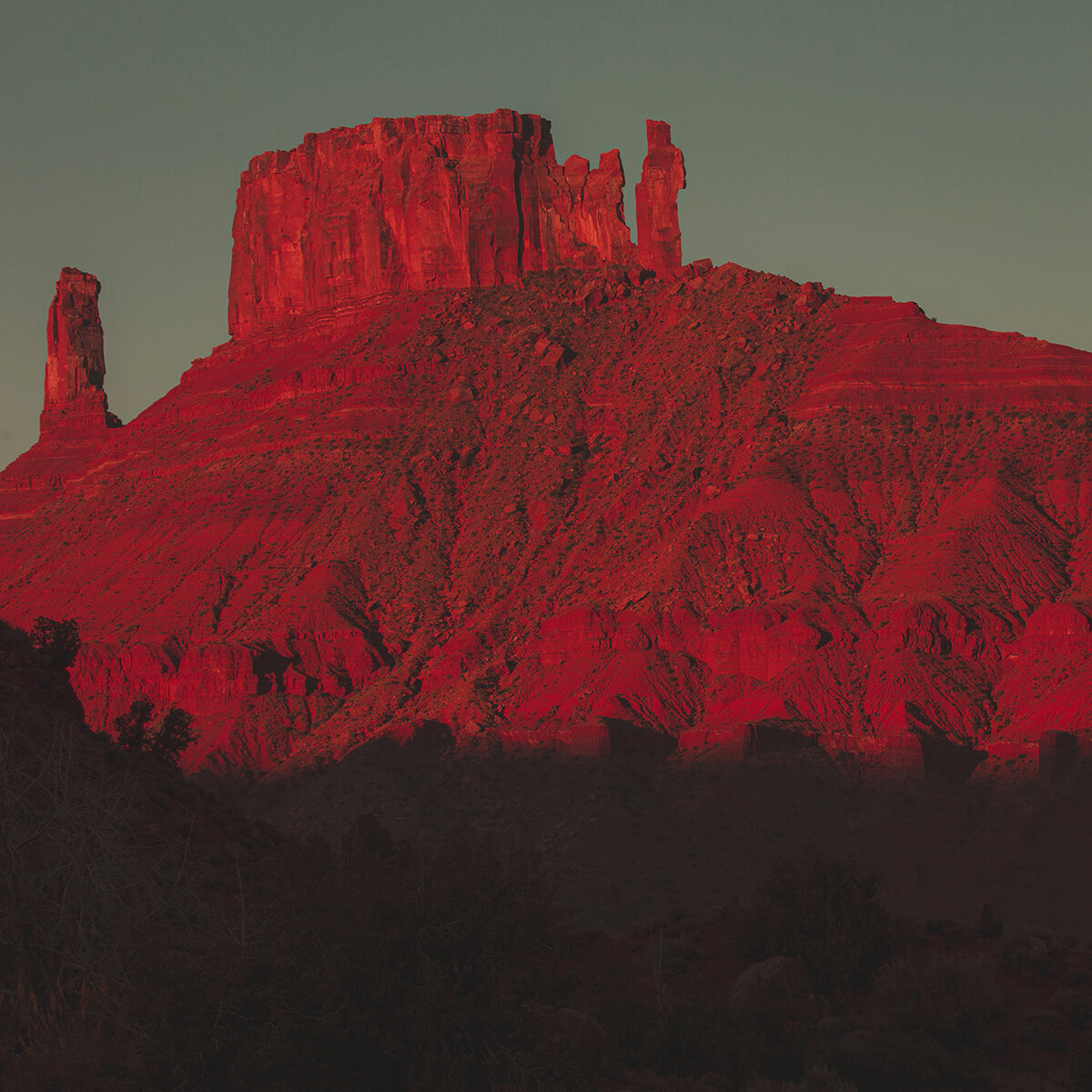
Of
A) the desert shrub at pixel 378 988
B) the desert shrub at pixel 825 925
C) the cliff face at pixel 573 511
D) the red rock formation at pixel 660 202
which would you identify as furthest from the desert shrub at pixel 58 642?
the red rock formation at pixel 660 202

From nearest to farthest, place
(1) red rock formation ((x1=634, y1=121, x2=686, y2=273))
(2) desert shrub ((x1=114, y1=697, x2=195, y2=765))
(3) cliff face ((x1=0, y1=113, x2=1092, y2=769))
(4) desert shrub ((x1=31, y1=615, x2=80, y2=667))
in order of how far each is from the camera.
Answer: (4) desert shrub ((x1=31, y1=615, x2=80, y2=667)), (2) desert shrub ((x1=114, y1=697, x2=195, y2=765)), (3) cliff face ((x1=0, y1=113, x2=1092, y2=769)), (1) red rock formation ((x1=634, y1=121, x2=686, y2=273))

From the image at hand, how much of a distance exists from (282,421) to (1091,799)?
7867 centimetres

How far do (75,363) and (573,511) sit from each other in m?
73.4

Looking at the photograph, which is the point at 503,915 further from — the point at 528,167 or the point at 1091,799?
the point at 528,167

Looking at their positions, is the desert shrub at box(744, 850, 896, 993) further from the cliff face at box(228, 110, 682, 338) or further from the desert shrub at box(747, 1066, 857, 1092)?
the cliff face at box(228, 110, 682, 338)

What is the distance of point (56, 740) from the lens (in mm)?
35500

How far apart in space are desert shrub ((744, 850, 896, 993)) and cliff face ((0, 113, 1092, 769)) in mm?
36281

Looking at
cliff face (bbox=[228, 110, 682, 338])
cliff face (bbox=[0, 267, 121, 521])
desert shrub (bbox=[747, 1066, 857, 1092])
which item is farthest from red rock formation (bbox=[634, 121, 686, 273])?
desert shrub (bbox=[747, 1066, 857, 1092])

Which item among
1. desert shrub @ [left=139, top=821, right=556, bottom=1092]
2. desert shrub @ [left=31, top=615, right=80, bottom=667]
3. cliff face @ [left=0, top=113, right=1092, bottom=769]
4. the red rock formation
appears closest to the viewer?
desert shrub @ [left=139, top=821, right=556, bottom=1092]

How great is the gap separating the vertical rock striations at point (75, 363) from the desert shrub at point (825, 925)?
129 meters

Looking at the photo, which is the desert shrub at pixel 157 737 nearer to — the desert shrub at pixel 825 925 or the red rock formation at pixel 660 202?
the desert shrub at pixel 825 925

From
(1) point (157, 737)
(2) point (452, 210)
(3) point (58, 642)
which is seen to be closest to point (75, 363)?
(2) point (452, 210)

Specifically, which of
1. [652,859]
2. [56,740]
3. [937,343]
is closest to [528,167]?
[937,343]

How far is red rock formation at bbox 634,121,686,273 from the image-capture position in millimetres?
153625
